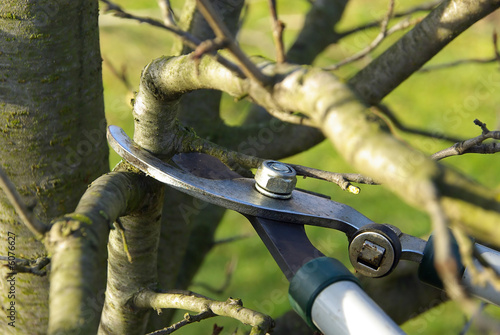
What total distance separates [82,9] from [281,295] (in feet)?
7.58

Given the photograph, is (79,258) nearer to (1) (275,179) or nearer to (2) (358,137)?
(2) (358,137)

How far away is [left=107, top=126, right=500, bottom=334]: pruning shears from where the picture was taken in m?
0.87

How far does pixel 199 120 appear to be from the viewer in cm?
173

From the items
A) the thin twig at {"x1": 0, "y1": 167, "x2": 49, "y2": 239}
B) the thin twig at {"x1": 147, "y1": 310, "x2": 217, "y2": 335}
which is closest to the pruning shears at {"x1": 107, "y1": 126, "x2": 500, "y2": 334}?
the thin twig at {"x1": 147, "y1": 310, "x2": 217, "y2": 335}

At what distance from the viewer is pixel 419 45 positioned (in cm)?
140

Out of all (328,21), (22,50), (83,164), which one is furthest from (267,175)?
(328,21)

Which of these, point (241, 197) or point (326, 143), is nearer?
point (241, 197)

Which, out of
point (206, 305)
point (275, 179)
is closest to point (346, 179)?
point (275, 179)

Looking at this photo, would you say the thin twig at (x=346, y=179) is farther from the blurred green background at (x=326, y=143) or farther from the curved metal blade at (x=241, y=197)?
the blurred green background at (x=326, y=143)

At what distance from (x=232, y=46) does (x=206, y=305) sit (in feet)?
1.97

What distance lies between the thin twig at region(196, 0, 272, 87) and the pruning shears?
0.37 meters

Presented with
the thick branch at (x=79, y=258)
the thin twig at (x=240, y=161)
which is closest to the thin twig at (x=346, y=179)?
the thin twig at (x=240, y=161)

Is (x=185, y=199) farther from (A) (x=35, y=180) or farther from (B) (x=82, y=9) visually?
(B) (x=82, y=9)

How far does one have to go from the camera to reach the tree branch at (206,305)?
957 mm
